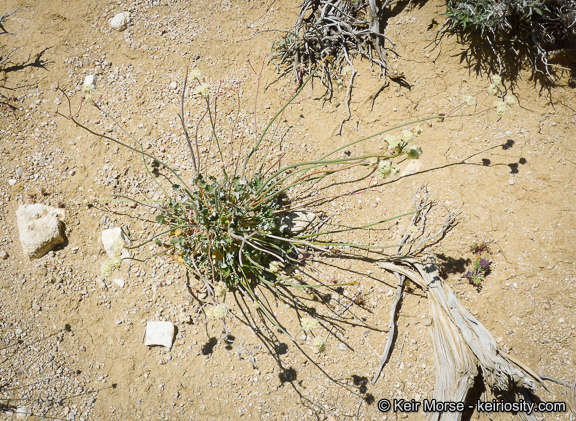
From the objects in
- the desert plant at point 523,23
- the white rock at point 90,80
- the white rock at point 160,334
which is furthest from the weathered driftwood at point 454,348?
the white rock at point 90,80

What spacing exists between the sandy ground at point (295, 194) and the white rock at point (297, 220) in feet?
0.95

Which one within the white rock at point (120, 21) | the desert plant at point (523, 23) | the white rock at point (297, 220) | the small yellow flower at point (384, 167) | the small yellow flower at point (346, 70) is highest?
the desert plant at point (523, 23)

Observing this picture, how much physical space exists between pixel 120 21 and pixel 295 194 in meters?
2.64

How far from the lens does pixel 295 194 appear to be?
11.3 feet

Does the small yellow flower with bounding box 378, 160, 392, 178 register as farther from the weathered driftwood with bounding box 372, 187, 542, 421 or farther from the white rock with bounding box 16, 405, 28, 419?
the white rock with bounding box 16, 405, 28, 419

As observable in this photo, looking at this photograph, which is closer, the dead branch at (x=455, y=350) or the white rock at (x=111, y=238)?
the dead branch at (x=455, y=350)

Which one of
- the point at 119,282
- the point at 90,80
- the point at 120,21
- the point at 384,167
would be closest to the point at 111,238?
the point at 119,282

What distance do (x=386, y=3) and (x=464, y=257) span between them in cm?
272

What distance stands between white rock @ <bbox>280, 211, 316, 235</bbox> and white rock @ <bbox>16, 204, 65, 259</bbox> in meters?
2.05

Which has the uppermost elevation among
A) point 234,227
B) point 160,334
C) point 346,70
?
point 346,70

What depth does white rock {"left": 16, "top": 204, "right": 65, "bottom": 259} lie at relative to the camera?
315cm

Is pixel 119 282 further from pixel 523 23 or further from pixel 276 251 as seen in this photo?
pixel 523 23

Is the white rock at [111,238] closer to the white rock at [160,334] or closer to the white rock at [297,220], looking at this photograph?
the white rock at [160,334]

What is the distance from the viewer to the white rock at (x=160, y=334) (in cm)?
303
